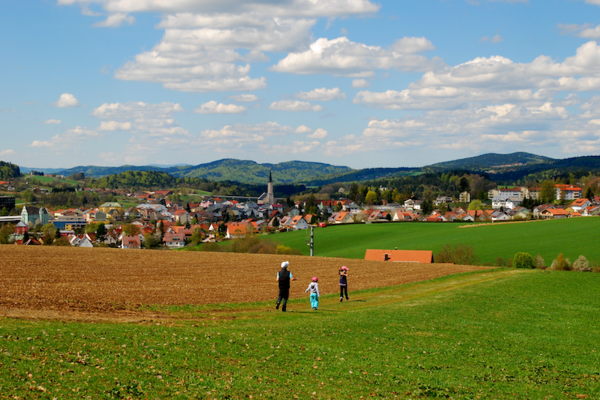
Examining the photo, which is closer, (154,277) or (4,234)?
(154,277)

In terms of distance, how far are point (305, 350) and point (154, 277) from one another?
21096mm

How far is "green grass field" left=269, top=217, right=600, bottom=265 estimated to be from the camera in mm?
73750

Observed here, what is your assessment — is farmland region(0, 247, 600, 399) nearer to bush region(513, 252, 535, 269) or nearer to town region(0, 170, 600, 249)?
bush region(513, 252, 535, 269)

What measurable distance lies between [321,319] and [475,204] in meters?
156

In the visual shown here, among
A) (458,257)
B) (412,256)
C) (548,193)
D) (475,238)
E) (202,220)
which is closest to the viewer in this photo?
(412,256)

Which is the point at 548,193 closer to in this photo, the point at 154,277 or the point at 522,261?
the point at 522,261

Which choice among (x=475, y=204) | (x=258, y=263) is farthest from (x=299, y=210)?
(x=258, y=263)

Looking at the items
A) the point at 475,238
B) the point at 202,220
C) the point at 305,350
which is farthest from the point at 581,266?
the point at 202,220

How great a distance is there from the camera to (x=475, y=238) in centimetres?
8606

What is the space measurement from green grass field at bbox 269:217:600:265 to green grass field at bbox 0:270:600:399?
53768 mm

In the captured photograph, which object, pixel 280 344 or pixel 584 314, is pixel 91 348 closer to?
pixel 280 344

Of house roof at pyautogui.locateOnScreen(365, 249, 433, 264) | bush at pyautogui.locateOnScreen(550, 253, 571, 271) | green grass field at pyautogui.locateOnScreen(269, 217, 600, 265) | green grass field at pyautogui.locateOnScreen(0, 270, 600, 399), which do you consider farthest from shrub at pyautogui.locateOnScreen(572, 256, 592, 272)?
green grass field at pyautogui.locateOnScreen(0, 270, 600, 399)

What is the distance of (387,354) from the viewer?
47.4 feet

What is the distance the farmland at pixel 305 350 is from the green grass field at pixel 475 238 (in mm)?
50472
